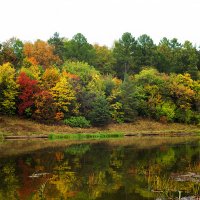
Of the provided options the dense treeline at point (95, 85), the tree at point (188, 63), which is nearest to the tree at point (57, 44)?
the dense treeline at point (95, 85)

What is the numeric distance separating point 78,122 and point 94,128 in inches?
138

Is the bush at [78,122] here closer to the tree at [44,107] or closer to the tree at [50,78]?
the tree at [44,107]

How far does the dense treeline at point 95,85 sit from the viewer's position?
69812 mm

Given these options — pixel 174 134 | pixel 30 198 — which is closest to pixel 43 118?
pixel 174 134

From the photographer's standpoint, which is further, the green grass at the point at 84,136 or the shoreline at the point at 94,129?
the green grass at the point at 84,136

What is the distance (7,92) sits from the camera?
68.4 metres

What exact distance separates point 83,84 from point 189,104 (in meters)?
25.8

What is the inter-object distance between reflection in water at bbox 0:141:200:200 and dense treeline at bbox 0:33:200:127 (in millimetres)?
26264

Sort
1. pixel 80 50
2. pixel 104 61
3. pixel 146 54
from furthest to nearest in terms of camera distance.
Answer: pixel 104 61, pixel 146 54, pixel 80 50

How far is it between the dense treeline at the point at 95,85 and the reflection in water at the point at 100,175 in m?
26.3

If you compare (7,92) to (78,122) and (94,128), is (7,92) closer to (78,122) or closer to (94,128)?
(78,122)

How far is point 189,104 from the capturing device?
89625 millimetres

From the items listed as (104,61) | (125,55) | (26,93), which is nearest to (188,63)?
(125,55)

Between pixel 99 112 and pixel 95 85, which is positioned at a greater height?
pixel 95 85
